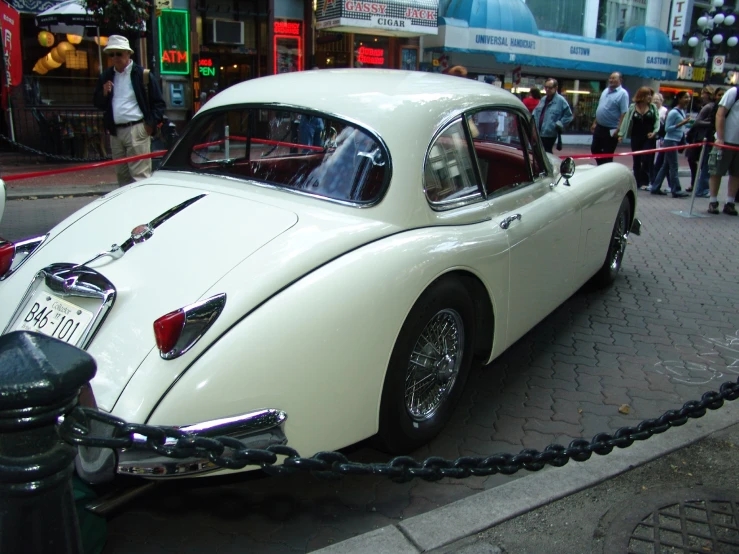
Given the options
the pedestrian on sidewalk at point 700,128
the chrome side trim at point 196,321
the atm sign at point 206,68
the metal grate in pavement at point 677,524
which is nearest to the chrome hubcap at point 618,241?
the metal grate in pavement at point 677,524

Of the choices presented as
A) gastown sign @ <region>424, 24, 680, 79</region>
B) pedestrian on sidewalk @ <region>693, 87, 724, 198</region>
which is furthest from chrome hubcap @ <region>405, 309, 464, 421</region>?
gastown sign @ <region>424, 24, 680, 79</region>

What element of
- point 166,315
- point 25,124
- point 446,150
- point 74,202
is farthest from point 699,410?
point 25,124

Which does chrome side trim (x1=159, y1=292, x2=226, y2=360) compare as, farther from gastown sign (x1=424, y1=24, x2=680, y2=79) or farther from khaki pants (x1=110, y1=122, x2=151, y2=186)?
gastown sign (x1=424, y1=24, x2=680, y2=79)

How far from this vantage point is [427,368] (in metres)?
2.96

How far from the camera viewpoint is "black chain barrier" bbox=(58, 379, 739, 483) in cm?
151

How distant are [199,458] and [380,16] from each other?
1805 centimetres

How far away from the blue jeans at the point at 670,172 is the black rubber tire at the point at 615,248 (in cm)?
594

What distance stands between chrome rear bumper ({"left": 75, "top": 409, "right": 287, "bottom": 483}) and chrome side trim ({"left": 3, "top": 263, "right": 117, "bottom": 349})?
38cm

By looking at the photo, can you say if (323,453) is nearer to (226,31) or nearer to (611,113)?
(611,113)

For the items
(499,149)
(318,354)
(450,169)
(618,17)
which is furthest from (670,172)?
(618,17)

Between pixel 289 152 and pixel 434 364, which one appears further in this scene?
pixel 289 152

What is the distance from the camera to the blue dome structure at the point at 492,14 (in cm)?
2070

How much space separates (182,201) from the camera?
10.1ft

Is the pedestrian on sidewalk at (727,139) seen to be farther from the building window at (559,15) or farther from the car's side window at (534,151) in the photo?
the building window at (559,15)
